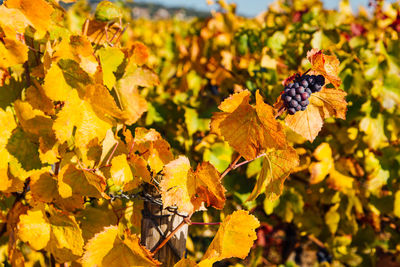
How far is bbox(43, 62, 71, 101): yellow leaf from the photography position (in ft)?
3.44

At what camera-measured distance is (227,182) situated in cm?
168

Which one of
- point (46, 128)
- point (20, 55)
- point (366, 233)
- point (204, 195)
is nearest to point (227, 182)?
point (204, 195)

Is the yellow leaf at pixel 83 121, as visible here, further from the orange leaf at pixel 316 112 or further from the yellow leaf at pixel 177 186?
the orange leaf at pixel 316 112

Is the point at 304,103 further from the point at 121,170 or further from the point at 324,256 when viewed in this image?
the point at 324,256

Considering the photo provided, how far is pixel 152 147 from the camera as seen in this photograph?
1088 mm

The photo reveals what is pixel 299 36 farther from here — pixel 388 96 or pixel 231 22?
pixel 231 22

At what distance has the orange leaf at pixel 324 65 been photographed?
2.92 feet

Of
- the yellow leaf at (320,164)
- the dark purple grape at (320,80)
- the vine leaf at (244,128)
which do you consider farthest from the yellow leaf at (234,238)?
the yellow leaf at (320,164)

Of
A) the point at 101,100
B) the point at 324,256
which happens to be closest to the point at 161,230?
the point at 101,100

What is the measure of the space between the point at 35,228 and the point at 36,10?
2.23 feet

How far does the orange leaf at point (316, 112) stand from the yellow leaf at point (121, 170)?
18.2 inches

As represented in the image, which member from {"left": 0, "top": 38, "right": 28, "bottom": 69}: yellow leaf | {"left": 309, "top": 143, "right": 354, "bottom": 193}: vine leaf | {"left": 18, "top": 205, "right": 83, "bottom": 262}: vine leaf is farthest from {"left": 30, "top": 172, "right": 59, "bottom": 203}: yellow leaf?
{"left": 309, "top": 143, "right": 354, "bottom": 193}: vine leaf

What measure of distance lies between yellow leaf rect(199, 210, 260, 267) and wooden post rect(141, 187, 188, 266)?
0.78 ft

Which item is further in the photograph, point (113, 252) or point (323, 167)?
point (323, 167)
